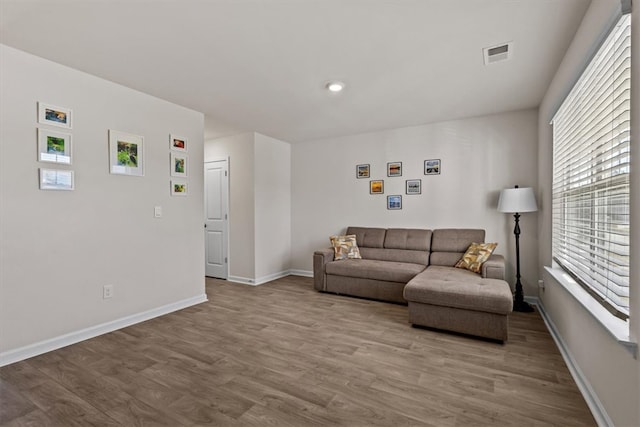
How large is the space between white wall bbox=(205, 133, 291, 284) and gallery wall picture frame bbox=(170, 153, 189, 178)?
1318mm

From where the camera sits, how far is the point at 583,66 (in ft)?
6.59

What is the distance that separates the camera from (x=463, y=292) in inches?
113

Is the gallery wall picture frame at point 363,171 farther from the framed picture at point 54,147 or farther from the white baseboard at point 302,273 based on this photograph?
the framed picture at point 54,147

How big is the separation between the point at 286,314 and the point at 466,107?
3.29 m

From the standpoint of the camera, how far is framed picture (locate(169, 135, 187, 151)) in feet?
11.9

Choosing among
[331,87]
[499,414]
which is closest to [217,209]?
[331,87]

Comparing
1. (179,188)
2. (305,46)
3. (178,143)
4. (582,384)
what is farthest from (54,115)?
(582,384)

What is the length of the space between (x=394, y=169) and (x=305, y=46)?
2.83 metres

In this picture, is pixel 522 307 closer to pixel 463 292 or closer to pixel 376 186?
pixel 463 292

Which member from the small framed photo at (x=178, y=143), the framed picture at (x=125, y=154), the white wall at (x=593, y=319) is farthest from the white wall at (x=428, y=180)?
the framed picture at (x=125, y=154)

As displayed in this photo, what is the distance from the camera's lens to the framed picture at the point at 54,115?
2.58 m

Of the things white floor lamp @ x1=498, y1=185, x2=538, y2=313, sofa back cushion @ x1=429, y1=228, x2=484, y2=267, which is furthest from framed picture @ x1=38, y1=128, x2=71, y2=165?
white floor lamp @ x1=498, y1=185, x2=538, y2=313

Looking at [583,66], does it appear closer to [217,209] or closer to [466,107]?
[466,107]

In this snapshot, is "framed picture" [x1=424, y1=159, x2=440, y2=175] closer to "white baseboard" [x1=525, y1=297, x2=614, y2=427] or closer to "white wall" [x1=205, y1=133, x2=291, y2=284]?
"white baseboard" [x1=525, y1=297, x2=614, y2=427]
